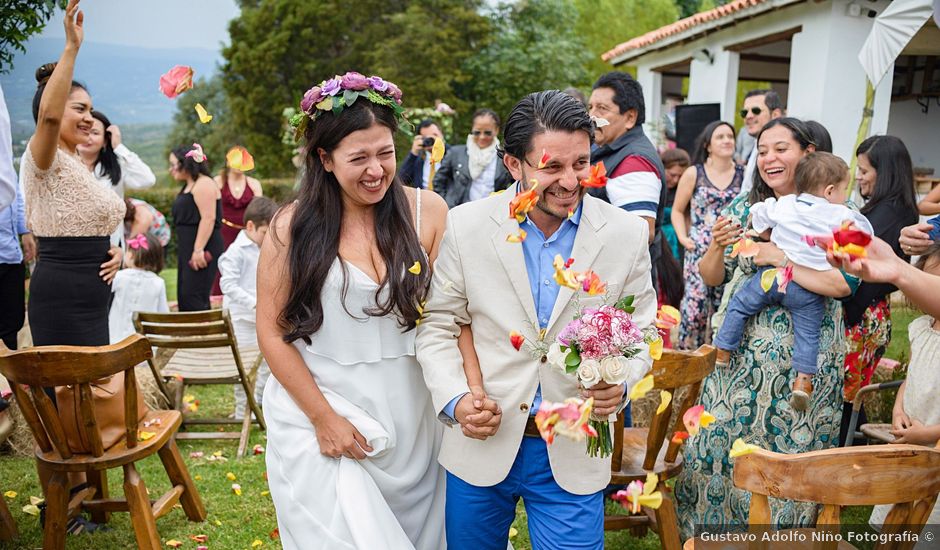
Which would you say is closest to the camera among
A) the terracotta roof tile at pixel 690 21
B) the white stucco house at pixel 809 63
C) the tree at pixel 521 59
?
the white stucco house at pixel 809 63

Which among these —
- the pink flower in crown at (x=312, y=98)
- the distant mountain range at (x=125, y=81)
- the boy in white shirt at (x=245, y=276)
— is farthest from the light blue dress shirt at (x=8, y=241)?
the distant mountain range at (x=125, y=81)

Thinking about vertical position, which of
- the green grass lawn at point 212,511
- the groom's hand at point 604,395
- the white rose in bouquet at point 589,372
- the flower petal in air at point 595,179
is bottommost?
the green grass lawn at point 212,511

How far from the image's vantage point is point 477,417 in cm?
227

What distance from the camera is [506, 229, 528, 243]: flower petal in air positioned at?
2.33 meters

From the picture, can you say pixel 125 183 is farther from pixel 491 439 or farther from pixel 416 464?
pixel 491 439

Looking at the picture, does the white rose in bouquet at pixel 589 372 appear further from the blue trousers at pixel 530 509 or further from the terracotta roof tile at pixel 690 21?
the terracotta roof tile at pixel 690 21

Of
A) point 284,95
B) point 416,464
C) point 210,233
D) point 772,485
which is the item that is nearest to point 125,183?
point 210,233

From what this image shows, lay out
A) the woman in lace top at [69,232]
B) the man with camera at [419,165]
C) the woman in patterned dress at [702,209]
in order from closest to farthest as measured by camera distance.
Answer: the woman in lace top at [69,232]
the woman in patterned dress at [702,209]
the man with camera at [419,165]

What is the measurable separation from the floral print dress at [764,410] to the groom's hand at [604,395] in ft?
5.02

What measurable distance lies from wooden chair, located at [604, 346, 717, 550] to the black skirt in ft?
9.20

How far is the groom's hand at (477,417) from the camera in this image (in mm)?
2279

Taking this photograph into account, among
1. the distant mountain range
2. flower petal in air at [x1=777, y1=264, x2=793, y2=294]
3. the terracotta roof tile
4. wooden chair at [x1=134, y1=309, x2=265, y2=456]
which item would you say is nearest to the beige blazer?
flower petal in air at [x1=777, y1=264, x2=793, y2=294]

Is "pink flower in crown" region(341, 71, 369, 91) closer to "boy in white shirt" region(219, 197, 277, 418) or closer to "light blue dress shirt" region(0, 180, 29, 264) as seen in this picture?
"light blue dress shirt" region(0, 180, 29, 264)

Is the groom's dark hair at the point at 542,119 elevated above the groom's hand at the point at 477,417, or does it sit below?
above
